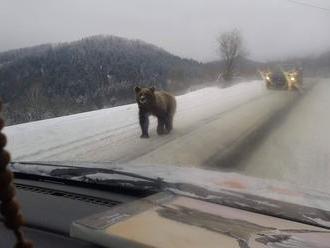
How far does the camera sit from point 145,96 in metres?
12.1

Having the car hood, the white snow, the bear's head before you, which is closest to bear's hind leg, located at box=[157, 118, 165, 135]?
A: the white snow

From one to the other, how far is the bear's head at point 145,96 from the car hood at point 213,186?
8352mm

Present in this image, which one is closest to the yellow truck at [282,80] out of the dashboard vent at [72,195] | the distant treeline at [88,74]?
the distant treeline at [88,74]

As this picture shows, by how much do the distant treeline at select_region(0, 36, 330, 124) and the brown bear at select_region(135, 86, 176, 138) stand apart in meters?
10.3

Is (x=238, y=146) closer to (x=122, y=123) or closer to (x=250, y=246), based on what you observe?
(x=122, y=123)

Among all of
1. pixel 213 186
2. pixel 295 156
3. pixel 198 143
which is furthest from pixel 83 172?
pixel 198 143

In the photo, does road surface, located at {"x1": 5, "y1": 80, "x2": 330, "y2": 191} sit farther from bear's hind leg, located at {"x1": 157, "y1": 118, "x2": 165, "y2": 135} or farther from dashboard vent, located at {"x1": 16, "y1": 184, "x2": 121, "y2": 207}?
dashboard vent, located at {"x1": 16, "y1": 184, "x2": 121, "y2": 207}

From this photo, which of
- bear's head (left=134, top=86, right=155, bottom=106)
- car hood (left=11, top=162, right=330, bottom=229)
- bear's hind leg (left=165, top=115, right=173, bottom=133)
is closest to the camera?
car hood (left=11, top=162, right=330, bottom=229)

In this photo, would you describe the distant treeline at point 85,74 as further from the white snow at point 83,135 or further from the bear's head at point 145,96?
the bear's head at point 145,96

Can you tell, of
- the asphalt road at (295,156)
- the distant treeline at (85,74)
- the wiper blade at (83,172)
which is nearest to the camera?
the wiper blade at (83,172)

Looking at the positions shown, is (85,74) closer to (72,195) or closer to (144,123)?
(144,123)

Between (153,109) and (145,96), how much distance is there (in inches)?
15.0

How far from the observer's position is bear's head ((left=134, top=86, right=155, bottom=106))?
1211cm

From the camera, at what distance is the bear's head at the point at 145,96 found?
39.7 feet
